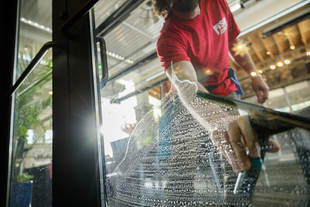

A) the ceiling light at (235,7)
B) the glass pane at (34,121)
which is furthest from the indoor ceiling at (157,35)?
the glass pane at (34,121)

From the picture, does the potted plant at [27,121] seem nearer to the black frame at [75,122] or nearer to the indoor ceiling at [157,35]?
the black frame at [75,122]

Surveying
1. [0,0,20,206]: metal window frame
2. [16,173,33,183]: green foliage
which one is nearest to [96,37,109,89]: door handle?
[16,173,33,183]: green foliage

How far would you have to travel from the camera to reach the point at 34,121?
1.08 m

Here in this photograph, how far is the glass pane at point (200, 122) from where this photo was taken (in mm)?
276

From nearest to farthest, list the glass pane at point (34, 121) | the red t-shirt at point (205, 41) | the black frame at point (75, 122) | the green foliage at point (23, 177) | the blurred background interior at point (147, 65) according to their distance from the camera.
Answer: the blurred background interior at point (147, 65), the red t-shirt at point (205, 41), the black frame at point (75, 122), the glass pane at point (34, 121), the green foliage at point (23, 177)

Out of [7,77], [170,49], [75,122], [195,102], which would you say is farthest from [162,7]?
[7,77]

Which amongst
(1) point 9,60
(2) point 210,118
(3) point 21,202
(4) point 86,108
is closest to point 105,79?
(4) point 86,108

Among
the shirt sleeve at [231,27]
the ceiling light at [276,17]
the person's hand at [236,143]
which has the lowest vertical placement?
the person's hand at [236,143]

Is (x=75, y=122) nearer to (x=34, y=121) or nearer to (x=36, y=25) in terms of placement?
(x=34, y=121)

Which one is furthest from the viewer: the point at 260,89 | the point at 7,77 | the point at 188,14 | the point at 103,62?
the point at 7,77

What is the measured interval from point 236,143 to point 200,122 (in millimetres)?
80

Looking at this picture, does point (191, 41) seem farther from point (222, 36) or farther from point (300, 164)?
point (300, 164)

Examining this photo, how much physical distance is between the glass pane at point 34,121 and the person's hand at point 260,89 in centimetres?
89

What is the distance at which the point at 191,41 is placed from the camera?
416 millimetres
